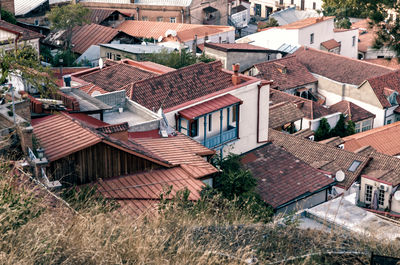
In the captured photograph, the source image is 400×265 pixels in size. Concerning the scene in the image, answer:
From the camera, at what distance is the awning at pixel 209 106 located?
2223 centimetres

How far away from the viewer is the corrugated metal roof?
52.5 meters

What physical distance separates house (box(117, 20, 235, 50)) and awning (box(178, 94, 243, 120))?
82.6 ft

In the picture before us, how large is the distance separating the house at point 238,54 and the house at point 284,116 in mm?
7905

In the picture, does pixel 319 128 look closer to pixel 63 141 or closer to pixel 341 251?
pixel 63 141

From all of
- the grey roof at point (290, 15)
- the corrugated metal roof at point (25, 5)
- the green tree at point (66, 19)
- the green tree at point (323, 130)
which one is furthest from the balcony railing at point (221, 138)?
the grey roof at point (290, 15)

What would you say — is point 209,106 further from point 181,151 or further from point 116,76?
point 116,76

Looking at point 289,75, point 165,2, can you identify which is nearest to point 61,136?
point 289,75

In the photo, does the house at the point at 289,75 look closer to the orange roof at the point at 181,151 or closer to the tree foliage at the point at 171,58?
the tree foliage at the point at 171,58

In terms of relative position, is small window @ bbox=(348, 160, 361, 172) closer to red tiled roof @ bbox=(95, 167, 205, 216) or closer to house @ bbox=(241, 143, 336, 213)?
house @ bbox=(241, 143, 336, 213)

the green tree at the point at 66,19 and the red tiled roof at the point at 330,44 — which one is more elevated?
the green tree at the point at 66,19

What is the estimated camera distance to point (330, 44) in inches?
2175

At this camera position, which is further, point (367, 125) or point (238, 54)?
point (238, 54)

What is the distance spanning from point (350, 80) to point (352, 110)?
4664mm

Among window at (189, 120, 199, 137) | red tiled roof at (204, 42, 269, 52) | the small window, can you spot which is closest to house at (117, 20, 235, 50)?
red tiled roof at (204, 42, 269, 52)
